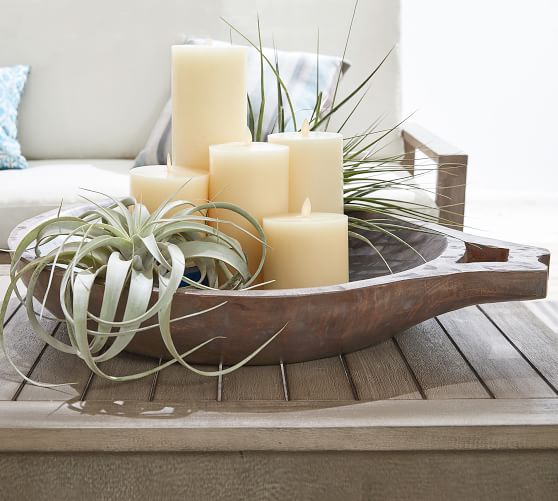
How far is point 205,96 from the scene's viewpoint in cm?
103

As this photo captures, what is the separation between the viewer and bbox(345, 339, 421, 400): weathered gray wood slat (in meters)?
0.81

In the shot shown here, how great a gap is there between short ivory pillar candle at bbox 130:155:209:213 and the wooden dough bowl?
0.48ft

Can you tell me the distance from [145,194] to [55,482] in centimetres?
35

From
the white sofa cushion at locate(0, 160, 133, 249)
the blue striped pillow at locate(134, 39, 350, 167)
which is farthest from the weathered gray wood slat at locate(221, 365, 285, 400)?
the blue striped pillow at locate(134, 39, 350, 167)

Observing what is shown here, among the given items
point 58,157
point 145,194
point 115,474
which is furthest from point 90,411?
point 58,157

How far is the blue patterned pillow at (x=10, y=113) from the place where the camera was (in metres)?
2.34

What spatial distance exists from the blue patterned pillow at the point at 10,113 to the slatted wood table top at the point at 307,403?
4.92 ft

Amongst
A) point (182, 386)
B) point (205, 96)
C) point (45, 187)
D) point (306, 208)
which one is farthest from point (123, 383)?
point (45, 187)

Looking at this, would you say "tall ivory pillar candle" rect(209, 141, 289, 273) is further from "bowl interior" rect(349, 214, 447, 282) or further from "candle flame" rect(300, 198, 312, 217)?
"bowl interior" rect(349, 214, 447, 282)

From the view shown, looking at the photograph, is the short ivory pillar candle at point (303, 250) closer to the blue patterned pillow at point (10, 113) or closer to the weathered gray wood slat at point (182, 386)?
the weathered gray wood slat at point (182, 386)

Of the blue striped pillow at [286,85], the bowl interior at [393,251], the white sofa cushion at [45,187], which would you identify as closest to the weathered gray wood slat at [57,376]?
the bowl interior at [393,251]

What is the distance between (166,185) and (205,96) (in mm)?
142

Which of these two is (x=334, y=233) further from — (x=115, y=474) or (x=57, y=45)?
(x=57, y=45)

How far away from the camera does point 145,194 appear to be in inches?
38.3
